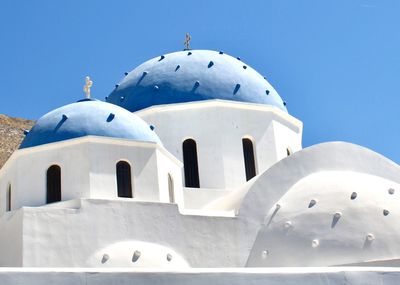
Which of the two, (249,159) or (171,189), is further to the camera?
(249,159)

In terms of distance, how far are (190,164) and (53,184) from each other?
4418 mm

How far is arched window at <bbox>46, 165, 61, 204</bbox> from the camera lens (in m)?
15.5

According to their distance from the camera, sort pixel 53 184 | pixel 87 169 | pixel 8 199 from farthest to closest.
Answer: pixel 8 199, pixel 53 184, pixel 87 169

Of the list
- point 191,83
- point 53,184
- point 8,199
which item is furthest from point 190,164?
point 8,199

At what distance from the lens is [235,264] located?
15281 millimetres

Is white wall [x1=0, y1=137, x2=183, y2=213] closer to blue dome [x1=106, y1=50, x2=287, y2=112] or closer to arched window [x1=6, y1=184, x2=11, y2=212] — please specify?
arched window [x1=6, y1=184, x2=11, y2=212]

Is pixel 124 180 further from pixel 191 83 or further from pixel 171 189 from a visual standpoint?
pixel 191 83

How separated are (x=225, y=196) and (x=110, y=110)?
3410mm

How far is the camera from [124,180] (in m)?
15.6

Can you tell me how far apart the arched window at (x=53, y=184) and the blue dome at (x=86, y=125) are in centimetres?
60

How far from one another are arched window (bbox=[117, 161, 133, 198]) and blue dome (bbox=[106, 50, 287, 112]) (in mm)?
4129

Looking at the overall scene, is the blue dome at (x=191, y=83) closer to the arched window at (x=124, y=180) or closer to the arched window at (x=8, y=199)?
the arched window at (x=124, y=180)

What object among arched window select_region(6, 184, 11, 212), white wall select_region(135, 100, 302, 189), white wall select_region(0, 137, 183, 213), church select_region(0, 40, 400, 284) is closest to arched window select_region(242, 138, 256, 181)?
white wall select_region(135, 100, 302, 189)

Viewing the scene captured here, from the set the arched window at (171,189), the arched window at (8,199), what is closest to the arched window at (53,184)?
the arched window at (8,199)
